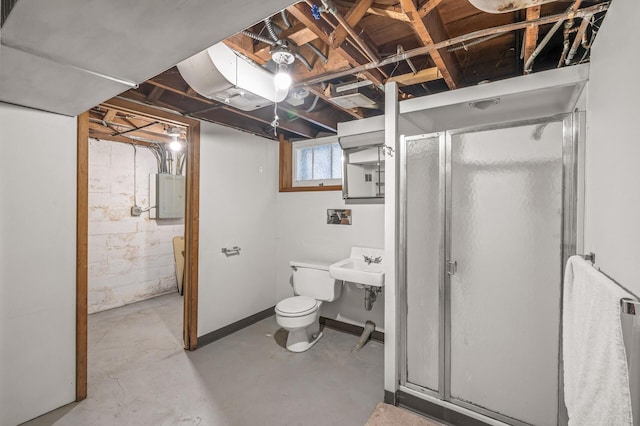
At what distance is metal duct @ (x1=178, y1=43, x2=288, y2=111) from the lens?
1.69 meters

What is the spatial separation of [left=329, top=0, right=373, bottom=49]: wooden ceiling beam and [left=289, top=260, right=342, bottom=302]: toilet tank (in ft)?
6.84

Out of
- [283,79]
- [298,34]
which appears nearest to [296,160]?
[283,79]

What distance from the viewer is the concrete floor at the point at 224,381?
1946mm

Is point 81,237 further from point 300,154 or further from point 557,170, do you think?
point 557,170

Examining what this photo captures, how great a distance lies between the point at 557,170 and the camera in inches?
63.4

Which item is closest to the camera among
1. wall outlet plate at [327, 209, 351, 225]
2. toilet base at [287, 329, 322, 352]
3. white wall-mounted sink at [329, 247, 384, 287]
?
white wall-mounted sink at [329, 247, 384, 287]

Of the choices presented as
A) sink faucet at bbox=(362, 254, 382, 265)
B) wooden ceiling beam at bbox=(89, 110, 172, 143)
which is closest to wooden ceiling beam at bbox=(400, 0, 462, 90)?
sink faucet at bbox=(362, 254, 382, 265)

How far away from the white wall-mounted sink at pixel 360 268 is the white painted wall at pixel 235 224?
1.12 meters

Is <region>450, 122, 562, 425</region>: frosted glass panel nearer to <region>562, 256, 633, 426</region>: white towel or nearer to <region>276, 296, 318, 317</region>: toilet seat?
<region>562, 256, 633, 426</region>: white towel

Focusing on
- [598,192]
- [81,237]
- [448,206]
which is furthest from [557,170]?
[81,237]

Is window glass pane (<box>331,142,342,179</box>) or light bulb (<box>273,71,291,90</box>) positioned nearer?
light bulb (<box>273,71,291,90</box>)

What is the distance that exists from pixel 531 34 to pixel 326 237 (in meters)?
2.42

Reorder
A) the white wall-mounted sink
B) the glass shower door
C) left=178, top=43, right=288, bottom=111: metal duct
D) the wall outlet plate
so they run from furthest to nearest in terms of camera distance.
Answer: the wall outlet plate, the white wall-mounted sink, the glass shower door, left=178, top=43, right=288, bottom=111: metal duct

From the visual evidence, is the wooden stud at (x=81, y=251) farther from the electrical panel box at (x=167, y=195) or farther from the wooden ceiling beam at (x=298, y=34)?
the electrical panel box at (x=167, y=195)
